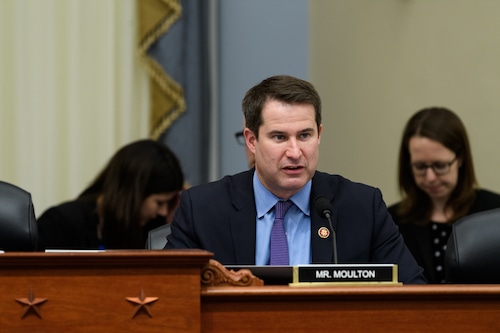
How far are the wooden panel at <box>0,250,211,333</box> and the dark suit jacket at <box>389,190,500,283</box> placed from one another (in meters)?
2.28

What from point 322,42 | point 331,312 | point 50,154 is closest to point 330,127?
point 322,42

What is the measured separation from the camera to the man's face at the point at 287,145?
10.3 feet

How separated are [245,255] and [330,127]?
2.97m

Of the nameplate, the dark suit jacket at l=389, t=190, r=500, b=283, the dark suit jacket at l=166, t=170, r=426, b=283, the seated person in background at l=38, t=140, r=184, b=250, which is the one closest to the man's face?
the dark suit jacket at l=166, t=170, r=426, b=283

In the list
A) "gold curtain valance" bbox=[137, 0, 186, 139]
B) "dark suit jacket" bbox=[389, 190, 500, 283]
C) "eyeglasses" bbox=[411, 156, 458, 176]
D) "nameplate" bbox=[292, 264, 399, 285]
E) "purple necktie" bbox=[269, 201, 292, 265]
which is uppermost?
"gold curtain valance" bbox=[137, 0, 186, 139]

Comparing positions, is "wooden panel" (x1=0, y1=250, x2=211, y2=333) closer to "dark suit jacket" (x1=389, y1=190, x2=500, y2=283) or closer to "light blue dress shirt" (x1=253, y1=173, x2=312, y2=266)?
"light blue dress shirt" (x1=253, y1=173, x2=312, y2=266)

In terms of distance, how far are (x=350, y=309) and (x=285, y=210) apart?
0.90 meters

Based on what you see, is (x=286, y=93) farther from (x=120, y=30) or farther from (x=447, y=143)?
(x=120, y=30)

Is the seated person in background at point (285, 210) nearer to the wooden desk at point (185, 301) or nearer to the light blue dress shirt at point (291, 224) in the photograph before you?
the light blue dress shirt at point (291, 224)

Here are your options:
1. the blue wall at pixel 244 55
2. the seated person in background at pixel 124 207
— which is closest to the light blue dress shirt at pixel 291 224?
the seated person in background at pixel 124 207

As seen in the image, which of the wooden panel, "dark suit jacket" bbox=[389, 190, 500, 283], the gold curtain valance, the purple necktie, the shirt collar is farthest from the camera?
the gold curtain valance

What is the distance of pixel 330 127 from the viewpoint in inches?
236

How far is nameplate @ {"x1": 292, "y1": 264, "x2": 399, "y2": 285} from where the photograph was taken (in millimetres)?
2404

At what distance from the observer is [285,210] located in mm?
3223
